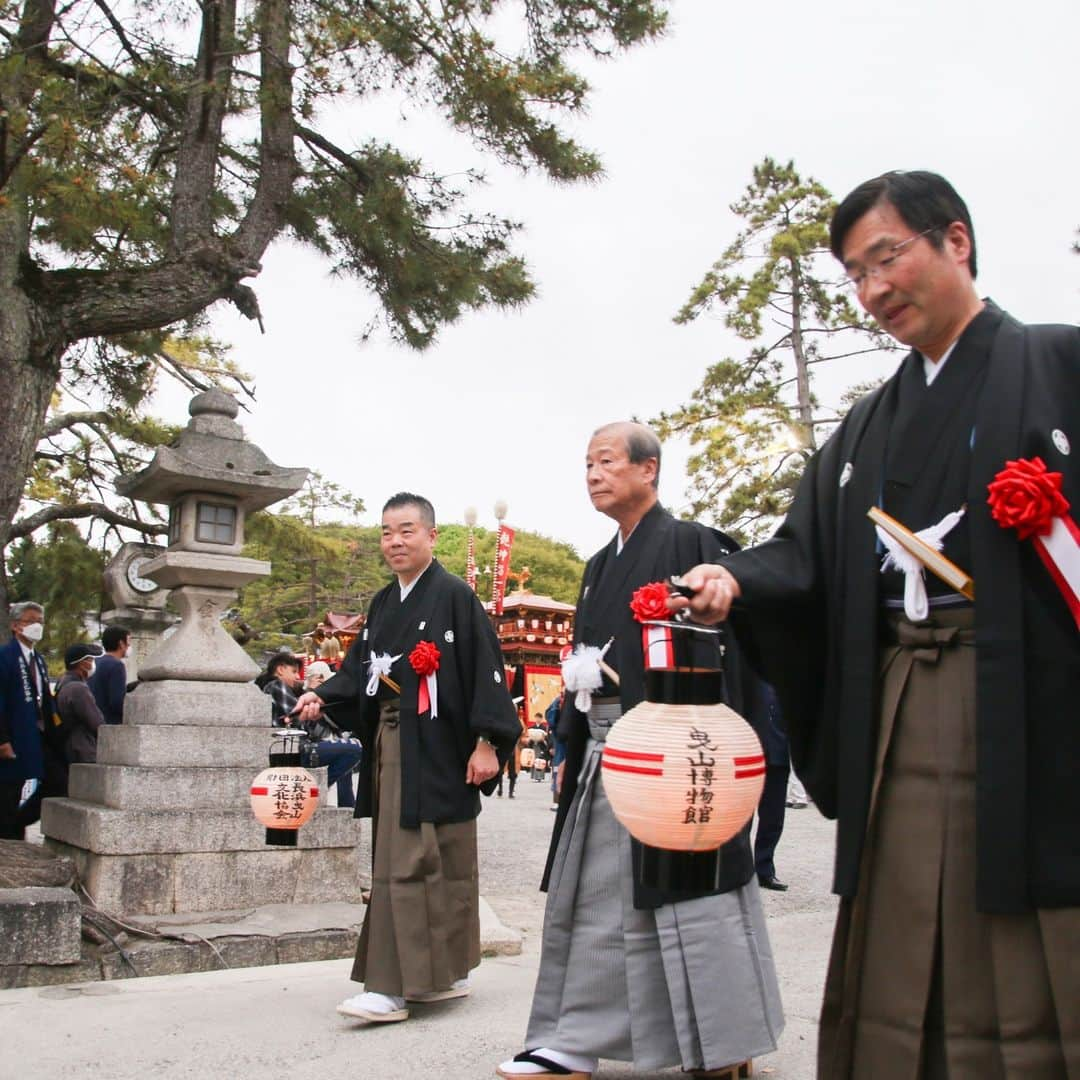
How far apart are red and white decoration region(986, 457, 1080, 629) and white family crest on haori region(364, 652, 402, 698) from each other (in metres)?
2.96

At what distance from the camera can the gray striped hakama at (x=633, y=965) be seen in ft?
10.0

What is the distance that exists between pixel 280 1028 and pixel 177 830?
5.91 feet

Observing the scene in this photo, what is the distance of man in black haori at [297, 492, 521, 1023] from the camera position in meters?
4.11

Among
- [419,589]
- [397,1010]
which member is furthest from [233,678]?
[397,1010]

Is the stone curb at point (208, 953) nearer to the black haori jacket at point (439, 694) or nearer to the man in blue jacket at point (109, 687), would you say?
the black haori jacket at point (439, 694)

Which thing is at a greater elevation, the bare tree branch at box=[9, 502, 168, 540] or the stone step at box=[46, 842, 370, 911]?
the bare tree branch at box=[9, 502, 168, 540]

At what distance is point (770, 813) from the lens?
6848mm

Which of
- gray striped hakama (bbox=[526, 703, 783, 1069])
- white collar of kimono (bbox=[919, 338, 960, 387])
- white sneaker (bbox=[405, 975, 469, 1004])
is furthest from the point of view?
white sneaker (bbox=[405, 975, 469, 1004])

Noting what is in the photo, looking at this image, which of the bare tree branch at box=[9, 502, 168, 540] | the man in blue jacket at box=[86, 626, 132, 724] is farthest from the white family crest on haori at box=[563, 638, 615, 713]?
the bare tree branch at box=[9, 502, 168, 540]

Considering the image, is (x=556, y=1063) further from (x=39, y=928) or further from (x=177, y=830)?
(x=177, y=830)

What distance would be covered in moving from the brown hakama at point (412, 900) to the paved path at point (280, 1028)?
0.61 ft

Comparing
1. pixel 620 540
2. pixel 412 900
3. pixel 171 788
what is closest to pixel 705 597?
pixel 620 540

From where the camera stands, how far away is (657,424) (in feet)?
68.5

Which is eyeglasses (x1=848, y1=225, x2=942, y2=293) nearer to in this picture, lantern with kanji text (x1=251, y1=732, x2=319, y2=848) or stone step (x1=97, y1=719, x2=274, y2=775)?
lantern with kanji text (x1=251, y1=732, x2=319, y2=848)
